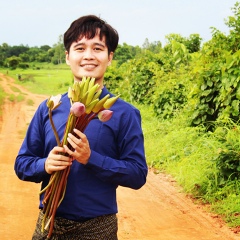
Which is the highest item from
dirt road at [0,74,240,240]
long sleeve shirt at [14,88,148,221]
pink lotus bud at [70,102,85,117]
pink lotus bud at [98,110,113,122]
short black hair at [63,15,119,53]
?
short black hair at [63,15,119,53]

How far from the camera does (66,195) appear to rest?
1.78 m

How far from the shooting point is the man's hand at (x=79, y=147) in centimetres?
159

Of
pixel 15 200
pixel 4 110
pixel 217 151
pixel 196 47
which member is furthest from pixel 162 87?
pixel 4 110

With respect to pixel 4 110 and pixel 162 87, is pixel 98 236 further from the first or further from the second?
pixel 4 110

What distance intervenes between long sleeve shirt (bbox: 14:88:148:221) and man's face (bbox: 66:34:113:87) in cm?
13

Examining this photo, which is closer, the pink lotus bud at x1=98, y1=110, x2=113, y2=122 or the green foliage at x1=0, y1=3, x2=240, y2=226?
the pink lotus bud at x1=98, y1=110, x2=113, y2=122

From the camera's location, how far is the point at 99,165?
172cm

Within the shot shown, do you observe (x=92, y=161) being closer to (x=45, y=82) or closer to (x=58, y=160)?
(x=58, y=160)

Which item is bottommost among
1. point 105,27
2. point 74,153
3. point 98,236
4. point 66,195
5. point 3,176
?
point 3,176

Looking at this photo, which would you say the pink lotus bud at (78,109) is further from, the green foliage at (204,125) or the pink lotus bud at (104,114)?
the green foliage at (204,125)

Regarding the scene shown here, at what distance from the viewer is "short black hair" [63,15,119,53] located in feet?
6.34

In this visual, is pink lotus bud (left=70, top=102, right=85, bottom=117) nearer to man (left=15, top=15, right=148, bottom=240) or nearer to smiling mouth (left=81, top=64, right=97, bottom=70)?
man (left=15, top=15, right=148, bottom=240)

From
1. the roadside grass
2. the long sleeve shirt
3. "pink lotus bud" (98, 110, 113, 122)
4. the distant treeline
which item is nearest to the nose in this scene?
the long sleeve shirt

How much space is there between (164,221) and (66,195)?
3.22 m
